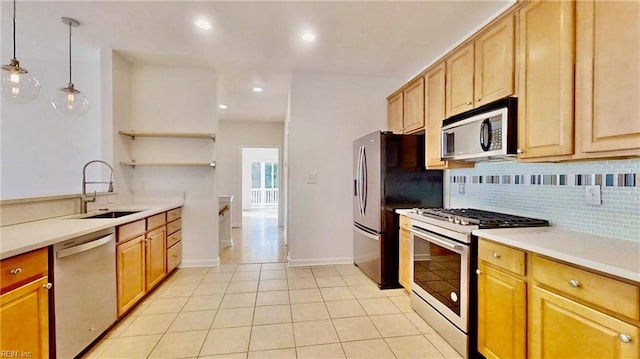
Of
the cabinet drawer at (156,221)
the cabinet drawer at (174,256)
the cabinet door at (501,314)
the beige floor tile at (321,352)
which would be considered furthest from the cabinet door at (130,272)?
the cabinet door at (501,314)

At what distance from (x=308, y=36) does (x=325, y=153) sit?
157 centimetres

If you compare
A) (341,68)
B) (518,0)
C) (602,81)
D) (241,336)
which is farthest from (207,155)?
(602,81)

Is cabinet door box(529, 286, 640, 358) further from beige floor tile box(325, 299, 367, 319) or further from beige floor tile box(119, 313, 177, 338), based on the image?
beige floor tile box(119, 313, 177, 338)

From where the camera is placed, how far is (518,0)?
1.89 meters

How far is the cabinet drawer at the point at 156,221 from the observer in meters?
2.83

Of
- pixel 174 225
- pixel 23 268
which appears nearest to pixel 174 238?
pixel 174 225

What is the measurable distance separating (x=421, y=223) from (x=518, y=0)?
1724mm

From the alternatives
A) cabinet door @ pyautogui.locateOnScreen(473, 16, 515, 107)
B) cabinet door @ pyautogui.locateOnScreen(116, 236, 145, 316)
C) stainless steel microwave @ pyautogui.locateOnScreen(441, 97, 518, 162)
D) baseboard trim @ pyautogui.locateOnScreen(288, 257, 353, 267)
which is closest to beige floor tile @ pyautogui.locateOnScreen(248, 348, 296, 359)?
cabinet door @ pyautogui.locateOnScreen(116, 236, 145, 316)

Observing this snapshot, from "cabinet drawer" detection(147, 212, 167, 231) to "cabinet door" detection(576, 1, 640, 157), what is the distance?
3426mm

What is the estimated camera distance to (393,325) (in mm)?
2318

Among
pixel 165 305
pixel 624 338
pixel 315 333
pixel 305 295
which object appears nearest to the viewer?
pixel 624 338

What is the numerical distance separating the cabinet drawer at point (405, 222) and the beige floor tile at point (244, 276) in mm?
1828

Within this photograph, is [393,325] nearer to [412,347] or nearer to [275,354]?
[412,347]

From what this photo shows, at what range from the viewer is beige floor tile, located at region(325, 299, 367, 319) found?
2.51 meters
